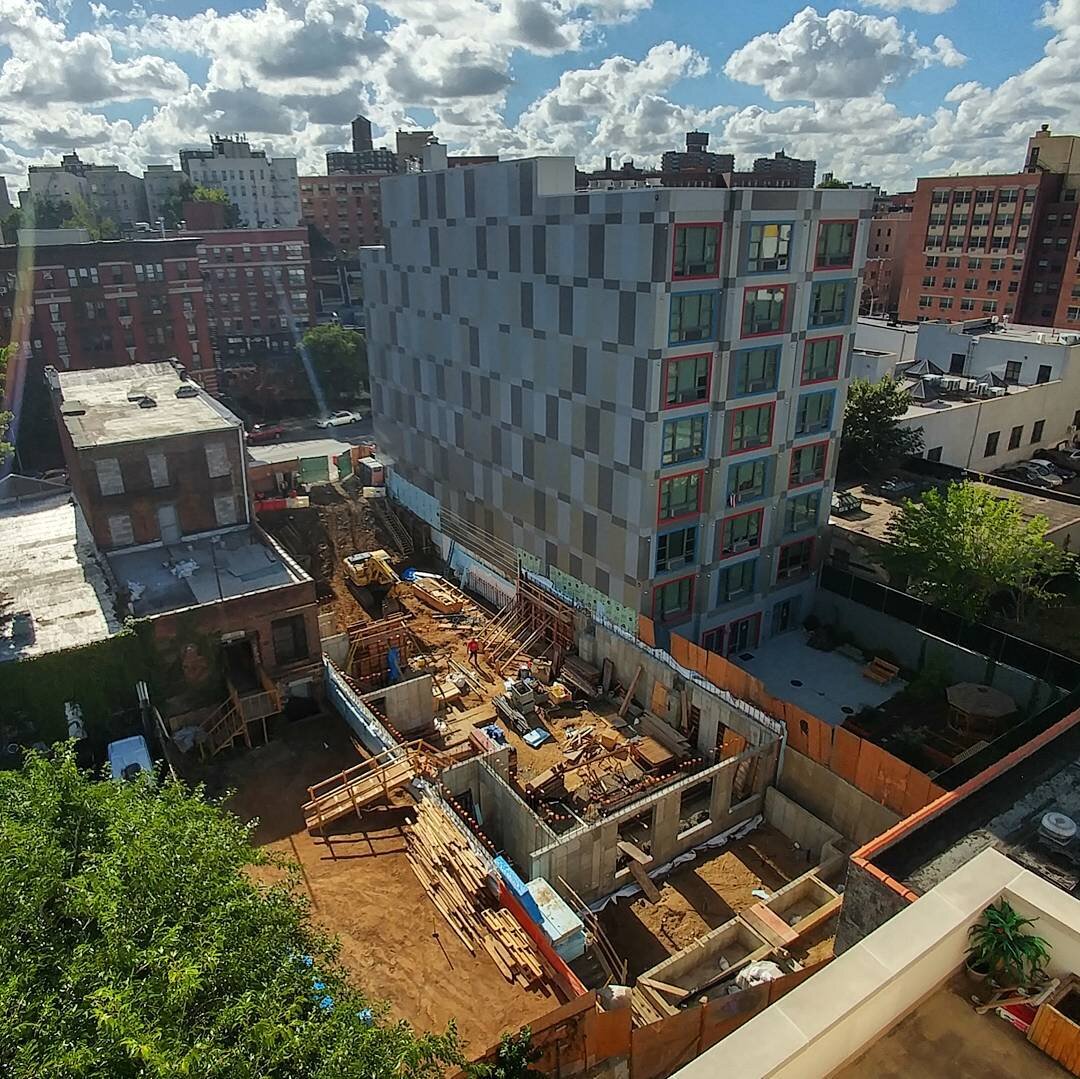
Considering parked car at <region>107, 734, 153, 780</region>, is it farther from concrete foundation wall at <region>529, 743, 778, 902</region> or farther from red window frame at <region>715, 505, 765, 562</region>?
red window frame at <region>715, 505, 765, 562</region>

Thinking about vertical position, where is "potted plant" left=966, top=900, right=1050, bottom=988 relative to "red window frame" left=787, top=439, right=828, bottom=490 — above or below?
above

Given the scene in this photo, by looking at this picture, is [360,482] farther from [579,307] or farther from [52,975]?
[52,975]

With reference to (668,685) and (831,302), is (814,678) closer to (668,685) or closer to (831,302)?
(668,685)

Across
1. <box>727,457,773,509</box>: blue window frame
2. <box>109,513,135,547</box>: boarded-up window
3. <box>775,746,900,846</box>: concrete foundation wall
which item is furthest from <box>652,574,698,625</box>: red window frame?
<box>109,513,135,547</box>: boarded-up window

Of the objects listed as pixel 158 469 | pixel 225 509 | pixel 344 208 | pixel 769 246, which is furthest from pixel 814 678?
pixel 344 208

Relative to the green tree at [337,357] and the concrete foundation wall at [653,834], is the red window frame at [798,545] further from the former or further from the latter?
the green tree at [337,357]

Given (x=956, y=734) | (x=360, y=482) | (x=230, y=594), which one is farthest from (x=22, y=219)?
(x=956, y=734)
